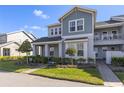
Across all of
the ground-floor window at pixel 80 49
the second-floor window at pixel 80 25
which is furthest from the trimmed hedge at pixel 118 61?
the second-floor window at pixel 80 25

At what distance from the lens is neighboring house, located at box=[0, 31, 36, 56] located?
3565cm

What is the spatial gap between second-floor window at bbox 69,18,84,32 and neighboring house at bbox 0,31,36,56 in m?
17.2

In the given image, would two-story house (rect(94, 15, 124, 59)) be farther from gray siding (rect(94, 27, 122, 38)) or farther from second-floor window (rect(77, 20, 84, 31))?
second-floor window (rect(77, 20, 84, 31))

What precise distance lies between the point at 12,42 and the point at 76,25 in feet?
59.8

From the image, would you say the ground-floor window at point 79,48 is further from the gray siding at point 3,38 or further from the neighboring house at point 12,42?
the gray siding at point 3,38

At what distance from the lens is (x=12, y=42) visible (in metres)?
36.5

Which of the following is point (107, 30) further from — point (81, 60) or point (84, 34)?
point (81, 60)

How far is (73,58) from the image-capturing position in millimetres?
21891

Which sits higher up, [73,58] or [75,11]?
[75,11]

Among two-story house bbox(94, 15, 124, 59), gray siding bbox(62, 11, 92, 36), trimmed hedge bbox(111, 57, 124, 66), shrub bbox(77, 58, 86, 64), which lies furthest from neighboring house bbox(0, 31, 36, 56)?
trimmed hedge bbox(111, 57, 124, 66)

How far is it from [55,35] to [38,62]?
662 centimetres

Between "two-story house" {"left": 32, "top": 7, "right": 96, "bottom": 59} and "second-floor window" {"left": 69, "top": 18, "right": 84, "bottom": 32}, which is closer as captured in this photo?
"two-story house" {"left": 32, "top": 7, "right": 96, "bottom": 59}
